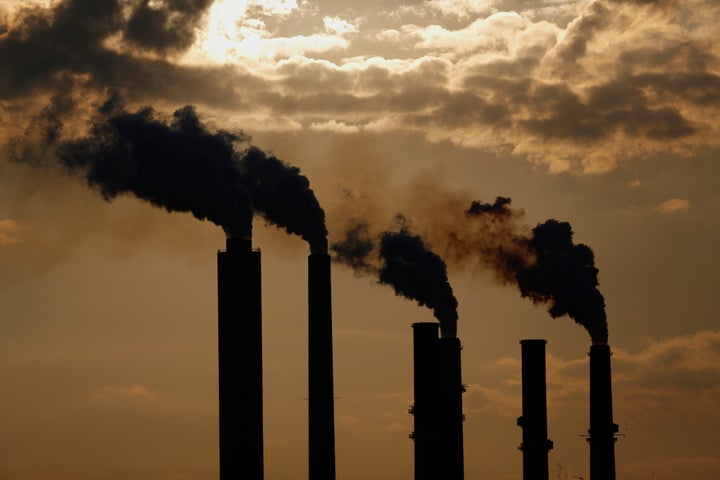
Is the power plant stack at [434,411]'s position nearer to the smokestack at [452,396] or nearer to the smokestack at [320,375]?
the smokestack at [452,396]

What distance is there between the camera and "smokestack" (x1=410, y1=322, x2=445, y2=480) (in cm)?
5744

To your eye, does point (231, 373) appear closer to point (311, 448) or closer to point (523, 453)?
point (311, 448)

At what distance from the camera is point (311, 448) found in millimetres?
54719

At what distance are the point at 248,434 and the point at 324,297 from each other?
6801 millimetres

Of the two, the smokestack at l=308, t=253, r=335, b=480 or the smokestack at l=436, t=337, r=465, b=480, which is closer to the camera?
the smokestack at l=308, t=253, r=335, b=480

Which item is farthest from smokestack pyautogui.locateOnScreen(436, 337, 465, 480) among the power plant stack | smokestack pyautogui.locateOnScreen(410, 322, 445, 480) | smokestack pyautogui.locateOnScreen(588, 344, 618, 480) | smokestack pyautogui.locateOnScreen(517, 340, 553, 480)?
smokestack pyautogui.locateOnScreen(588, 344, 618, 480)

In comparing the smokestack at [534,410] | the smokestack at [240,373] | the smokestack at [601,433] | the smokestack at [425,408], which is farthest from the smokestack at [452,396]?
the smokestack at [240,373]

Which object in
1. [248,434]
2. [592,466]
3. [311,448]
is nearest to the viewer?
[248,434]

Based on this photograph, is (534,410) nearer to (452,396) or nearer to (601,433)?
(601,433)

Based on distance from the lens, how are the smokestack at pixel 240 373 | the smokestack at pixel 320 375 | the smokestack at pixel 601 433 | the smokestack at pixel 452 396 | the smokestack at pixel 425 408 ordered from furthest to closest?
the smokestack at pixel 452 396 < the smokestack at pixel 601 433 < the smokestack at pixel 425 408 < the smokestack at pixel 320 375 < the smokestack at pixel 240 373

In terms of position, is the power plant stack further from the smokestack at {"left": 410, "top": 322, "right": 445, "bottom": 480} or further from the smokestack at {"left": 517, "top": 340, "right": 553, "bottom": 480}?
the smokestack at {"left": 517, "top": 340, "right": 553, "bottom": 480}

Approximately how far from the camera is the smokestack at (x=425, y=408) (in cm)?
5744

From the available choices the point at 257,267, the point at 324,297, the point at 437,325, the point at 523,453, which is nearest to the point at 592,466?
the point at 523,453

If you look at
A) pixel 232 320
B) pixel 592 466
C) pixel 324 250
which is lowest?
pixel 592 466
